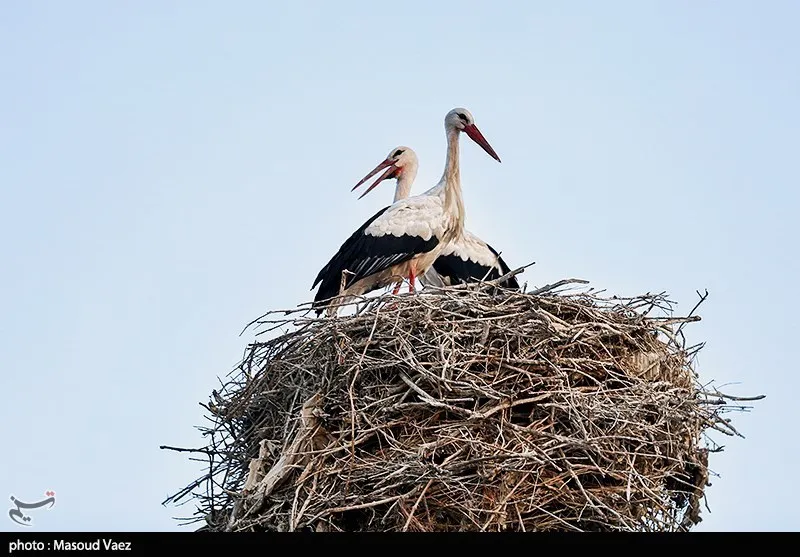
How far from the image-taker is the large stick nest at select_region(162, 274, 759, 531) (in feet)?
19.9

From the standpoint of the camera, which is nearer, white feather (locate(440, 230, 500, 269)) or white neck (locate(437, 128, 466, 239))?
white neck (locate(437, 128, 466, 239))

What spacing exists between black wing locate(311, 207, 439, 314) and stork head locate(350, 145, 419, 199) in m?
1.53

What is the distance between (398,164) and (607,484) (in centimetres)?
405

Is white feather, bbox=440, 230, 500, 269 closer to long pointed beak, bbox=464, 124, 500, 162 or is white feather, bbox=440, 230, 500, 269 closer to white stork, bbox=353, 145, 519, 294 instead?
white stork, bbox=353, 145, 519, 294

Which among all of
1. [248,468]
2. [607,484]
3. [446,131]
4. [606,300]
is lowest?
[607,484]

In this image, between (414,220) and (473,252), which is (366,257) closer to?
(414,220)

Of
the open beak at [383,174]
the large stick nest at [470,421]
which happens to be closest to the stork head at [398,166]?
the open beak at [383,174]

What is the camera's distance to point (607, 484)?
626 cm

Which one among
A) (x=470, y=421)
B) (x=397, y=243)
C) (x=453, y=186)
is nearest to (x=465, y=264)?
(x=453, y=186)

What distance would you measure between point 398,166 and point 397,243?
1642mm

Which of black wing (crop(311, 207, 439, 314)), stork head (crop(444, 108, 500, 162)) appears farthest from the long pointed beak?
black wing (crop(311, 207, 439, 314))
